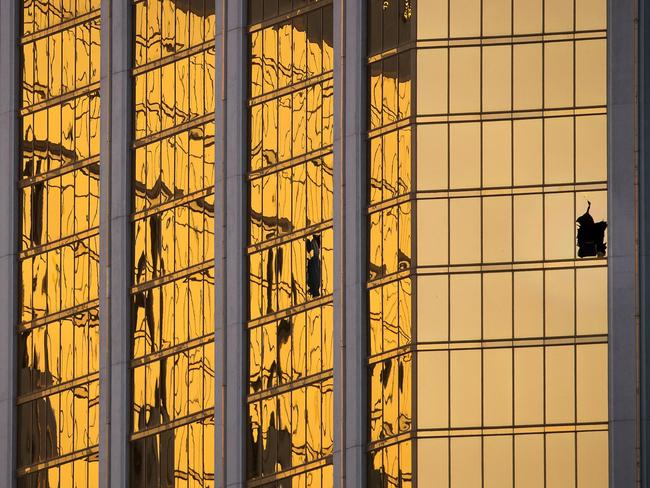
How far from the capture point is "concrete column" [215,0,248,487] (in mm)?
75500

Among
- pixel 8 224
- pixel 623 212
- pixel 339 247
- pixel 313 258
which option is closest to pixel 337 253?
pixel 339 247

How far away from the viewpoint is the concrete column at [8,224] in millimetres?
78312

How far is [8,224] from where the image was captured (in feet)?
260

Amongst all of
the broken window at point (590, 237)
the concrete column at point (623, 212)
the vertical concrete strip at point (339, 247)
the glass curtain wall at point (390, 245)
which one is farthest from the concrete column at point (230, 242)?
the concrete column at point (623, 212)

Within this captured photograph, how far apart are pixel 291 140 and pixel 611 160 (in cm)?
1171

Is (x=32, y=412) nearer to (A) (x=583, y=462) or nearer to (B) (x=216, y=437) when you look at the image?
(B) (x=216, y=437)

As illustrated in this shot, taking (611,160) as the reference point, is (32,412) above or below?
below

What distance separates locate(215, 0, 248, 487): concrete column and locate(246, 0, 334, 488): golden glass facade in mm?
389

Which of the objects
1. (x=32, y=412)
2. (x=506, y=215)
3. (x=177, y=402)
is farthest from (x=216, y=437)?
(x=506, y=215)

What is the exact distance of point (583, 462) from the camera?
72.8m

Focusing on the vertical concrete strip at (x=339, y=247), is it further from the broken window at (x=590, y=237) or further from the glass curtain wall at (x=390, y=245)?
the broken window at (x=590, y=237)

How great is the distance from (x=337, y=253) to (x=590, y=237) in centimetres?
916

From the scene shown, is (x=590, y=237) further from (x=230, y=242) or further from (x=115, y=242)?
(x=115, y=242)

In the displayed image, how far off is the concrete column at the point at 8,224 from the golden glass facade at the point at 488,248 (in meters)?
14.1
